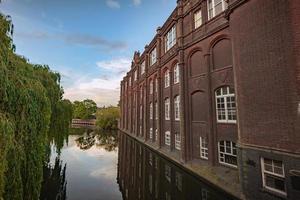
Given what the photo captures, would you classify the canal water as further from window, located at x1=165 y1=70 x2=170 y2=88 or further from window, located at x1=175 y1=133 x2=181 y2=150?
window, located at x1=165 y1=70 x2=170 y2=88

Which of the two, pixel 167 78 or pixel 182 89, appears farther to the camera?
pixel 167 78

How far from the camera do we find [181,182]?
12.6 meters

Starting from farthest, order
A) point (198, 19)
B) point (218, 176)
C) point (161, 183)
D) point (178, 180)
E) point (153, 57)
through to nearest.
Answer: point (153, 57) → point (198, 19) → point (178, 180) → point (161, 183) → point (218, 176)

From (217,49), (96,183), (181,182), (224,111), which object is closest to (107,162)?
(96,183)

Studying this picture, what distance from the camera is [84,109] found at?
9156 cm

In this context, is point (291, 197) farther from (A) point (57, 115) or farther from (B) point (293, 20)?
(A) point (57, 115)

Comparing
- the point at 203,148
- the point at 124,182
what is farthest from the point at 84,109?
the point at 203,148

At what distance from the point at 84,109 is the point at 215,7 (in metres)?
84.8

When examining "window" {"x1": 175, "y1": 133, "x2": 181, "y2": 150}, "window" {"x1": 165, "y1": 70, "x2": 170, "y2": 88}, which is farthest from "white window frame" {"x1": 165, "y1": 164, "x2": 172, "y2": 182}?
"window" {"x1": 165, "y1": 70, "x2": 170, "y2": 88}

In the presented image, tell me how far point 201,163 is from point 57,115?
11.0 meters

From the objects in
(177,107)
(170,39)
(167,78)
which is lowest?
(177,107)

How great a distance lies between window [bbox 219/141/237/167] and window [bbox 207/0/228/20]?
878 cm

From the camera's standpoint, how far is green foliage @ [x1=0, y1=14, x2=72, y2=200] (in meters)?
4.58

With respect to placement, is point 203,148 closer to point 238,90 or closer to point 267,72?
point 238,90
